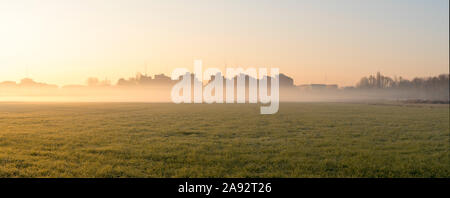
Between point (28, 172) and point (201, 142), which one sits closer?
point (28, 172)

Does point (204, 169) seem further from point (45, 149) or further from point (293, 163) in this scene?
point (45, 149)

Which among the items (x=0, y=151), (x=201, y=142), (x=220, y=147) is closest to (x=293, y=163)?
(x=220, y=147)

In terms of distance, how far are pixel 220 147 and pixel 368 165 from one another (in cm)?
669

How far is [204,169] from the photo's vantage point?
9.91 metres

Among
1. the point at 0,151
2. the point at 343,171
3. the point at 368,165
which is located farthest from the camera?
the point at 0,151

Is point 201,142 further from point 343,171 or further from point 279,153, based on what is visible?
point 343,171

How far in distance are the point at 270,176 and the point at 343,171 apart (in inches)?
112

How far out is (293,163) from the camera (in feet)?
35.2
